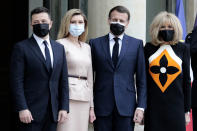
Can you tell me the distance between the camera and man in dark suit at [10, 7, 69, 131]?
446cm

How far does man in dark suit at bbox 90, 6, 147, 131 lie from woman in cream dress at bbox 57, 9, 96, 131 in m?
Result: 0.11

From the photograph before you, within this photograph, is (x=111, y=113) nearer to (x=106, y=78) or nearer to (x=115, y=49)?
(x=106, y=78)

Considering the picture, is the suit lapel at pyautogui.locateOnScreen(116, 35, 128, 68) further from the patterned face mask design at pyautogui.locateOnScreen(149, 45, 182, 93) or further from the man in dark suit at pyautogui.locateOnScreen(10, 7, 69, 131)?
the man in dark suit at pyautogui.locateOnScreen(10, 7, 69, 131)

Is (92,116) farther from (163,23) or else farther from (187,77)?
(163,23)

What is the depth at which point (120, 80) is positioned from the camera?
501cm

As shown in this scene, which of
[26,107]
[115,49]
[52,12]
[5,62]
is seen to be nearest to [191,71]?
[115,49]

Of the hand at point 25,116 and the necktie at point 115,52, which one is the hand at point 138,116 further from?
the hand at point 25,116

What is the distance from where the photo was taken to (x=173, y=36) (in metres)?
5.18

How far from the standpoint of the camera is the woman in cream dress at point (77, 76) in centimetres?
495

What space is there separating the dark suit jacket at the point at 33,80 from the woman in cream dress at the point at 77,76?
263 millimetres

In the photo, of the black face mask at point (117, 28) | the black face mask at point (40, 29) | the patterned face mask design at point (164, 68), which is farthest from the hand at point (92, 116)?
the black face mask at point (40, 29)

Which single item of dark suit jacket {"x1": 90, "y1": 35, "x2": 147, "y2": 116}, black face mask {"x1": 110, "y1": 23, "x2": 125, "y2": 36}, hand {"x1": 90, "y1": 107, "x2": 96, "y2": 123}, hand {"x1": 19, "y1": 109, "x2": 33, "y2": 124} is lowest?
hand {"x1": 90, "y1": 107, "x2": 96, "y2": 123}

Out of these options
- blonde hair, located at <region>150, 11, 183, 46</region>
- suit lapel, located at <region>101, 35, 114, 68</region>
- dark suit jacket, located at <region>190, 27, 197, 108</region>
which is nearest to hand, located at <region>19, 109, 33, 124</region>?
suit lapel, located at <region>101, 35, 114, 68</region>

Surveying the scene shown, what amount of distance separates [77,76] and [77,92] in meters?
0.19
